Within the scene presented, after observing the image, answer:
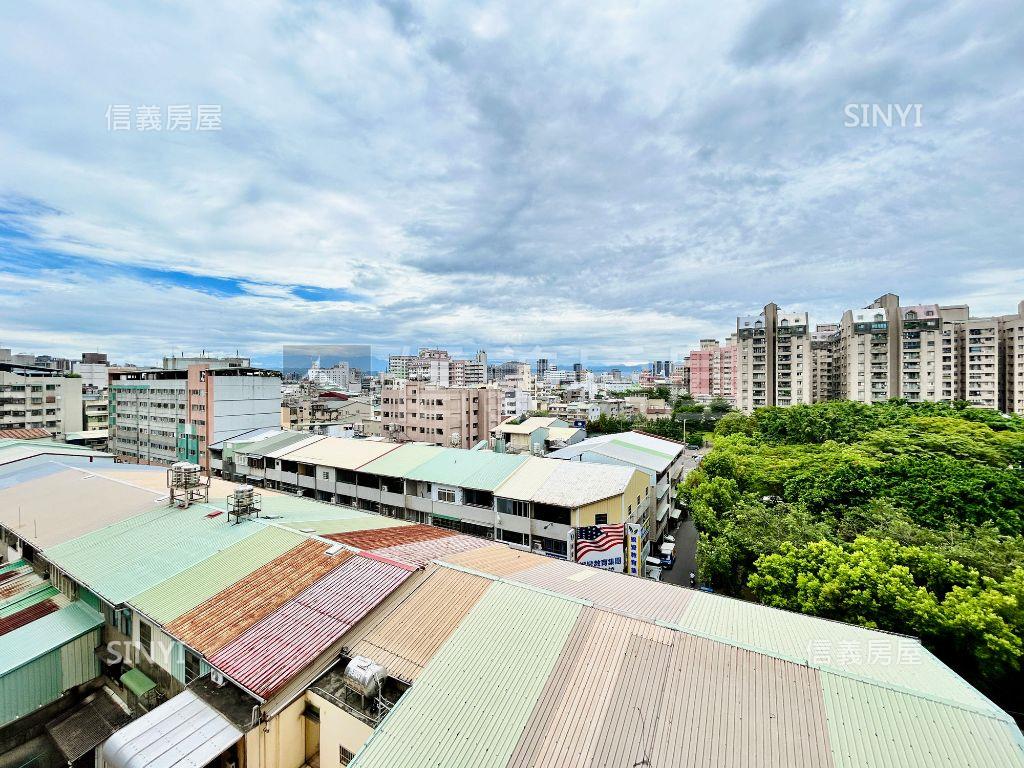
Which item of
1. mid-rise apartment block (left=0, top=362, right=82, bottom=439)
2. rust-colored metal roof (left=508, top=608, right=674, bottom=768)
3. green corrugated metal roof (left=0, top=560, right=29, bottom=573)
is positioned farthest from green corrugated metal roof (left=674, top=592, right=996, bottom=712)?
mid-rise apartment block (left=0, top=362, right=82, bottom=439)

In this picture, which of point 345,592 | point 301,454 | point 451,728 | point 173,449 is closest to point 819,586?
point 451,728

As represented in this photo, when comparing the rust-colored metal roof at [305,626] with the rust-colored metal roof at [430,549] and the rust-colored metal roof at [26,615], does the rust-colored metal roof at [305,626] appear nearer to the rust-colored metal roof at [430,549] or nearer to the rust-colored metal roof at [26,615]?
the rust-colored metal roof at [430,549]

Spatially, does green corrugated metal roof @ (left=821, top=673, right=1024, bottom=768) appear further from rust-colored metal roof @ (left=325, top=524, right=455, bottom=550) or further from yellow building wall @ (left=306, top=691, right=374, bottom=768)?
rust-colored metal roof @ (left=325, top=524, right=455, bottom=550)

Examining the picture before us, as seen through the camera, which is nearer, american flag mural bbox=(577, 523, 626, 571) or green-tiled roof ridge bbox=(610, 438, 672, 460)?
american flag mural bbox=(577, 523, 626, 571)

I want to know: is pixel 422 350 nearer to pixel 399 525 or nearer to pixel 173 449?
pixel 173 449

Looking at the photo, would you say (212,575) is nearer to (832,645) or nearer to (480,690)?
(480,690)

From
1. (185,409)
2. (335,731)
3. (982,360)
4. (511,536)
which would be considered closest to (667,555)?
(511,536)
